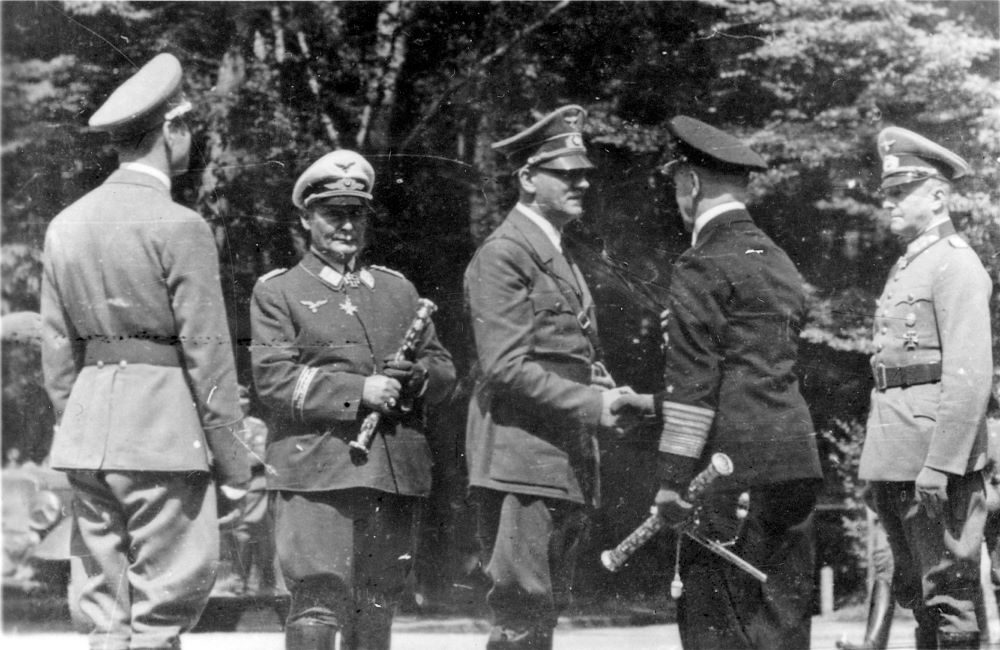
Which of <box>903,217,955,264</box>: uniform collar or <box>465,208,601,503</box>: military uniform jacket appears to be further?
<box>903,217,955,264</box>: uniform collar

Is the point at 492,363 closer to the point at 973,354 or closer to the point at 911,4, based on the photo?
the point at 973,354

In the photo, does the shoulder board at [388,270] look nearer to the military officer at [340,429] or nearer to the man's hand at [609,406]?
the military officer at [340,429]

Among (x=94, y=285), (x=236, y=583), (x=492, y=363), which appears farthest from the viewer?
(x=236, y=583)

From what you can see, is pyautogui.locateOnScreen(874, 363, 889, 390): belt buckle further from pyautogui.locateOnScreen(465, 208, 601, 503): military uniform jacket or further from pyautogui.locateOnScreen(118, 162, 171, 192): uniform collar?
pyautogui.locateOnScreen(118, 162, 171, 192): uniform collar

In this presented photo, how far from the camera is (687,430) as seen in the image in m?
3.26

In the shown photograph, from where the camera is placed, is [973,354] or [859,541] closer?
[973,354]

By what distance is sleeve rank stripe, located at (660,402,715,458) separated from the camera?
3254 mm

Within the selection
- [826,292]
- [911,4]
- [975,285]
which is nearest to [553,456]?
[826,292]

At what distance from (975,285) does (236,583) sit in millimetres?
2789

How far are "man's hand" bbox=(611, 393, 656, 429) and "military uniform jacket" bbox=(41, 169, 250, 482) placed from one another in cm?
122

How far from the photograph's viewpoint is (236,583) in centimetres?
386

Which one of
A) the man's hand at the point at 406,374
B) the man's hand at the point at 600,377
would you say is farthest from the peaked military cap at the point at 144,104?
the man's hand at the point at 600,377

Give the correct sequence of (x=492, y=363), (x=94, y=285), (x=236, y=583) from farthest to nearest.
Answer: (x=236, y=583) < (x=492, y=363) < (x=94, y=285)

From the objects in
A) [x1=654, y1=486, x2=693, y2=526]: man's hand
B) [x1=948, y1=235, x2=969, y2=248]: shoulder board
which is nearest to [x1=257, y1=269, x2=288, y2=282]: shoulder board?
[x1=654, y1=486, x2=693, y2=526]: man's hand
